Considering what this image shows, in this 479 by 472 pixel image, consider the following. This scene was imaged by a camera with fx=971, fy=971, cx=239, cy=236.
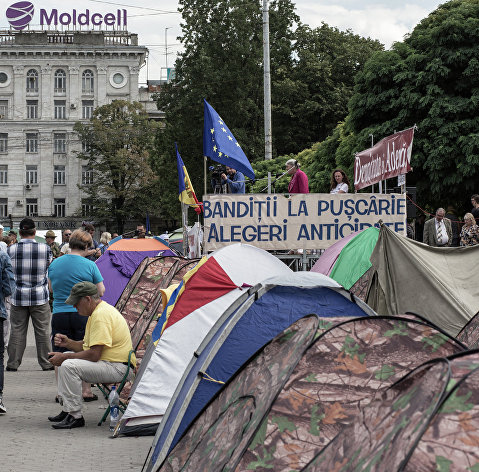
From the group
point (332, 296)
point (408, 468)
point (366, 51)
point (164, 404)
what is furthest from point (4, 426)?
point (366, 51)

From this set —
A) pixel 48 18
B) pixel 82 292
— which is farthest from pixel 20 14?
pixel 82 292

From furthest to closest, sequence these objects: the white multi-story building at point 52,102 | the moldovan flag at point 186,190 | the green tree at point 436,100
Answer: the white multi-story building at point 52,102
the green tree at point 436,100
the moldovan flag at point 186,190

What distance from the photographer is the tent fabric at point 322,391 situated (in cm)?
482

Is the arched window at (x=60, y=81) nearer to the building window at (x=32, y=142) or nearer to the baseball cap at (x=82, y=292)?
the building window at (x=32, y=142)

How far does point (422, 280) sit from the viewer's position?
1034 cm

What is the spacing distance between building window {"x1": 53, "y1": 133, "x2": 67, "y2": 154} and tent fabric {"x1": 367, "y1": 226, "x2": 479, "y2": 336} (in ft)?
247

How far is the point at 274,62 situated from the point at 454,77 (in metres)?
19.6

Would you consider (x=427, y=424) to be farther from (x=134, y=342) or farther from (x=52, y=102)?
(x=52, y=102)

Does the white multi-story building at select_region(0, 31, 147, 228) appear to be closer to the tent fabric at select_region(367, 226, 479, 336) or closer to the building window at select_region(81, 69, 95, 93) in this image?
the building window at select_region(81, 69, 95, 93)

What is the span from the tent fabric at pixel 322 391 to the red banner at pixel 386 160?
7592 millimetres

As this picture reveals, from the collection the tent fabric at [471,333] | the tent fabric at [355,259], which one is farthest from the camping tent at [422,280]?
the tent fabric at [471,333]

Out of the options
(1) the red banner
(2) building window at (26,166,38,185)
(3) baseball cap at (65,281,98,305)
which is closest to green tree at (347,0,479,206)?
(1) the red banner

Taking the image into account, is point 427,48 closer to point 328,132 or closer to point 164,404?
point 328,132

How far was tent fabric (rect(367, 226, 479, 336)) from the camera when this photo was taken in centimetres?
1016
